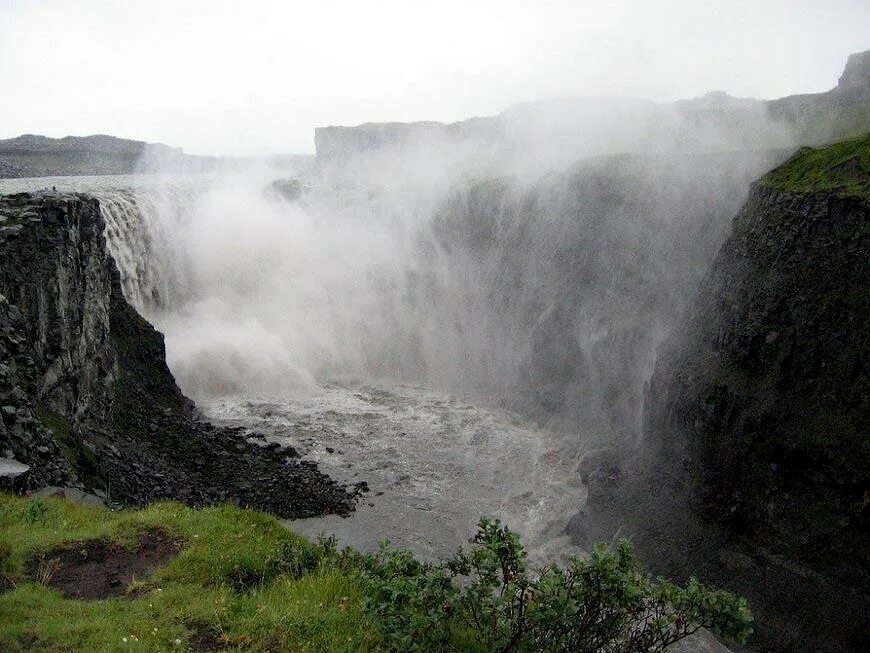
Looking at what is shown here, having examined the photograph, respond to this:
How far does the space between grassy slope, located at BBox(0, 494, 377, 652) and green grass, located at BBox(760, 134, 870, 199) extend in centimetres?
1684

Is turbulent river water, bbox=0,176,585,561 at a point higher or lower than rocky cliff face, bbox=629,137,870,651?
lower

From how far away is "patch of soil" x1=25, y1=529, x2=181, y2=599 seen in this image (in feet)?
27.8

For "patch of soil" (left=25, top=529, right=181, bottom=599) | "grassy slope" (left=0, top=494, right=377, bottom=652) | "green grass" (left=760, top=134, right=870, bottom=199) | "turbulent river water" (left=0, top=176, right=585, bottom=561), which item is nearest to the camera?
"grassy slope" (left=0, top=494, right=377, bottom=652)

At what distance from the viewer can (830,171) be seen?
60.4 feet

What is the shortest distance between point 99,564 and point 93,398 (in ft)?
46.5

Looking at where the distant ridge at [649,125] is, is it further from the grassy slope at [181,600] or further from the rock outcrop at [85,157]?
the grassy slope at [181,600]

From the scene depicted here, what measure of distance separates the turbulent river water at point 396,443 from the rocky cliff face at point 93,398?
1.98 meters

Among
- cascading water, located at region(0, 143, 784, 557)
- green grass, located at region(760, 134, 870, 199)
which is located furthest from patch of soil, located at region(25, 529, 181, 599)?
green grass, located at region(760, 134, 870, 199)

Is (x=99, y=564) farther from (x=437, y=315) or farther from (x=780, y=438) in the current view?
(x=437, y=315)

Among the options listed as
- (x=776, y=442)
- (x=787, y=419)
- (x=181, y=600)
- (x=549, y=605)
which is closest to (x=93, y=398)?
(x=181, y=600)

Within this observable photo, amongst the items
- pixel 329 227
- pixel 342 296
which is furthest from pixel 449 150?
pixel 342 296

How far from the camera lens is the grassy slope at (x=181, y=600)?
704cm

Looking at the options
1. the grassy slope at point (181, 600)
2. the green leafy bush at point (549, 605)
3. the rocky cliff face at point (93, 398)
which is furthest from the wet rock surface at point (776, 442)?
the grassy slope at point (181, 600)

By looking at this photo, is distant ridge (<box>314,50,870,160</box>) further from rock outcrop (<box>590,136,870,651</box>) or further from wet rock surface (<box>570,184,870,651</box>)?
wet rock surface (<box>570,184,870,651</box>)
